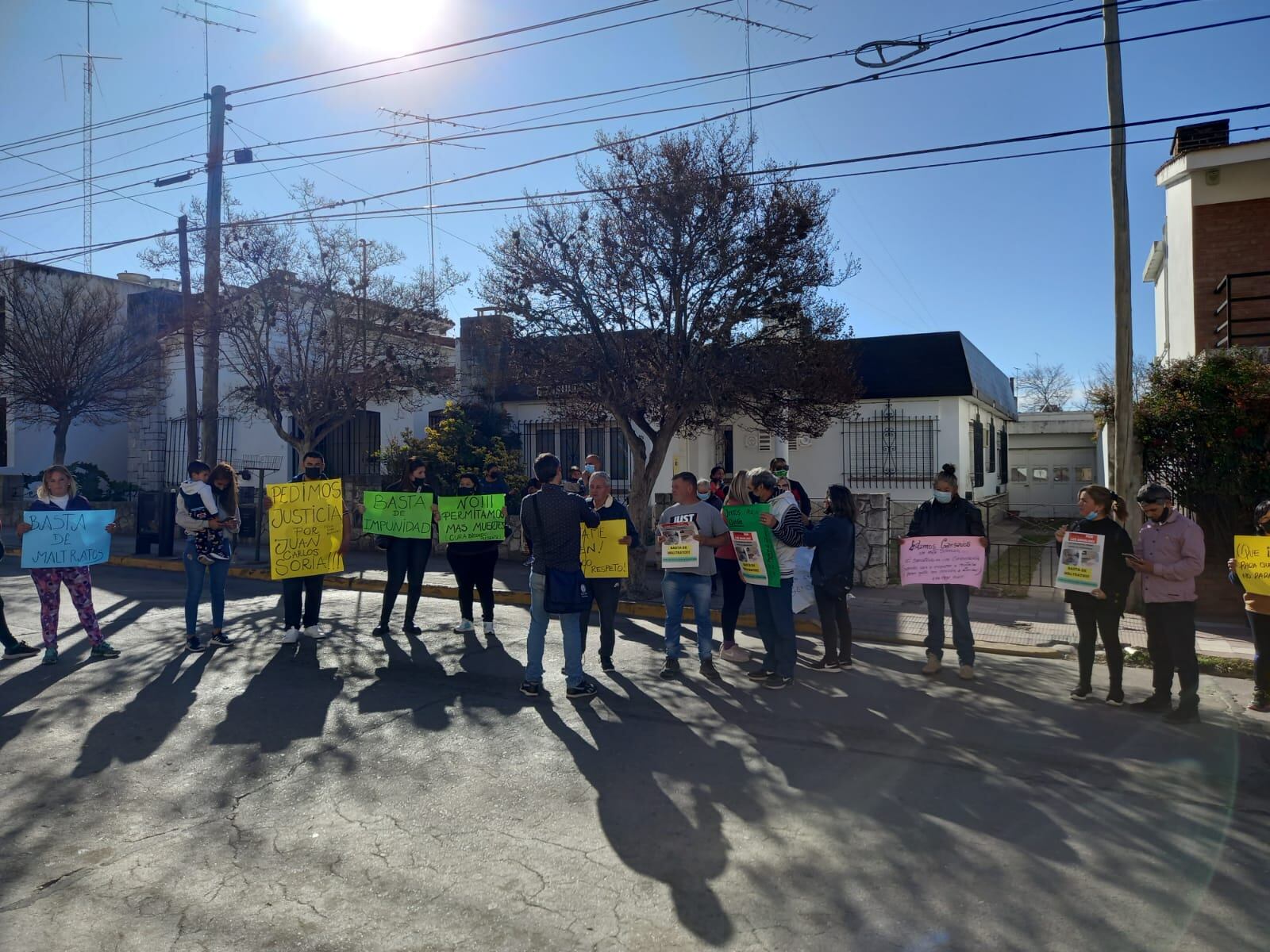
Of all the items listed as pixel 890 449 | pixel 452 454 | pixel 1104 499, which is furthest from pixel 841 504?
pixel 890 449

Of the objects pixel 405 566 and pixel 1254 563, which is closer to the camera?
pixel 1254 563

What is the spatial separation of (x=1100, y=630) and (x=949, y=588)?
1231 mm

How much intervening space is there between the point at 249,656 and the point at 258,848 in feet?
14.6

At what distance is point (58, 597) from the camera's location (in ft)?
26.3

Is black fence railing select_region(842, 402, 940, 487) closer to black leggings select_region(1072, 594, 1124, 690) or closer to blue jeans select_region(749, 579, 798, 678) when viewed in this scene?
black leggings select_region(1072, 594, 1124, 690)

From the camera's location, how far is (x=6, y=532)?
2250 centimetres

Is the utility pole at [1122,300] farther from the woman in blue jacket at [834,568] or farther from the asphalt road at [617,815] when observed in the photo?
the woman in blue jacket at [834,568]

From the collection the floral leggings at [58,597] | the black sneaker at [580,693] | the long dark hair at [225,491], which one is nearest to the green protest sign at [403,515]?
the long dark hair at [225,491]

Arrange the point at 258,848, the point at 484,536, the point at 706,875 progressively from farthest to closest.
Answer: the point at 484,536 < the point at 258,848 < the point at 706,875

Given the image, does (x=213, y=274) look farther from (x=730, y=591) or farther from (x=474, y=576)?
(x=730, y=591)

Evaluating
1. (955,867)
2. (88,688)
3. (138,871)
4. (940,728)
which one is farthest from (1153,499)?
(88,688)

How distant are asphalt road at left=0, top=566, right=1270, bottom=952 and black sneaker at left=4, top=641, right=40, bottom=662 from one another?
46cm

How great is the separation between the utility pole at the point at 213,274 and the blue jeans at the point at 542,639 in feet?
34.5

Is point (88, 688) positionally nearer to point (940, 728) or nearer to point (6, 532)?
point (940, 728)
